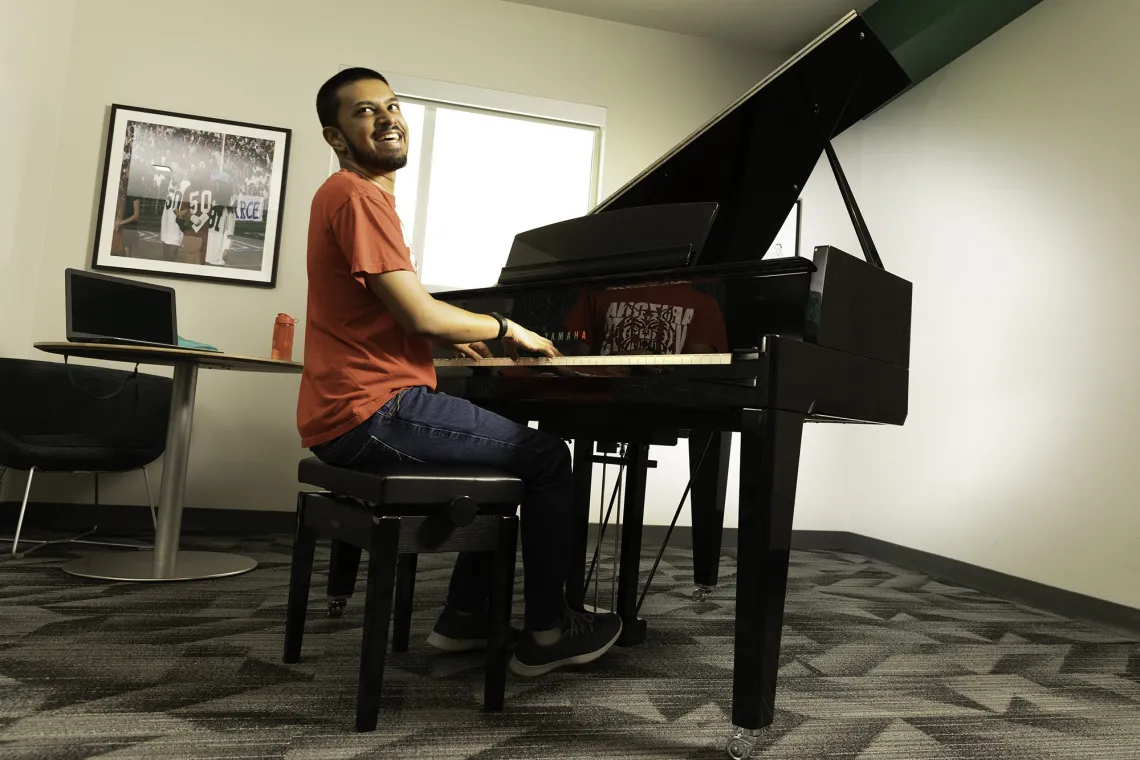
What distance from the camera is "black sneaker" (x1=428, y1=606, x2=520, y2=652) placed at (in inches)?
79.3

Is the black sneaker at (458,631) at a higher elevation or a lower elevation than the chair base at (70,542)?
higher

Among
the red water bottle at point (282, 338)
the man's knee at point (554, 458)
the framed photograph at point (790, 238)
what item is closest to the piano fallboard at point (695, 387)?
the man's knee at point (554, 458)

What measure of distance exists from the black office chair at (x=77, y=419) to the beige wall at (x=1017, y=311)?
8.85 ft

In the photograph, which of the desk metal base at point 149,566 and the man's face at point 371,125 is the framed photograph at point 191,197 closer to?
the desk metal base at point 149,566

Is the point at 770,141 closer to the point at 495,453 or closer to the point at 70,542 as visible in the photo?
the point at 495,453

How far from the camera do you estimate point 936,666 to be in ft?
7.38

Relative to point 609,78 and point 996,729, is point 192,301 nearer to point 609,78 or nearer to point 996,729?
point 609,78

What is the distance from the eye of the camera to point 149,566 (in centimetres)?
296

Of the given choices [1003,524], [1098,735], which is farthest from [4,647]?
[1003,524]

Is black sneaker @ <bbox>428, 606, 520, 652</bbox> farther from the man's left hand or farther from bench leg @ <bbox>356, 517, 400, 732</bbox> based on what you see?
the man's left hand

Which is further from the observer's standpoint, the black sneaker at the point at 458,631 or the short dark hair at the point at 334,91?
the black sneaker at the point at 458,631

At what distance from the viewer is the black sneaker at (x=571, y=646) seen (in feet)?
6.03

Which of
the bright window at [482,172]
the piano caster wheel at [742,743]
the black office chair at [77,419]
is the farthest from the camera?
the bright window at [482,172]

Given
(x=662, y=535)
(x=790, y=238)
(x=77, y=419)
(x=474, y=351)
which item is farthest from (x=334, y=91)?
(x=790, y=238)
